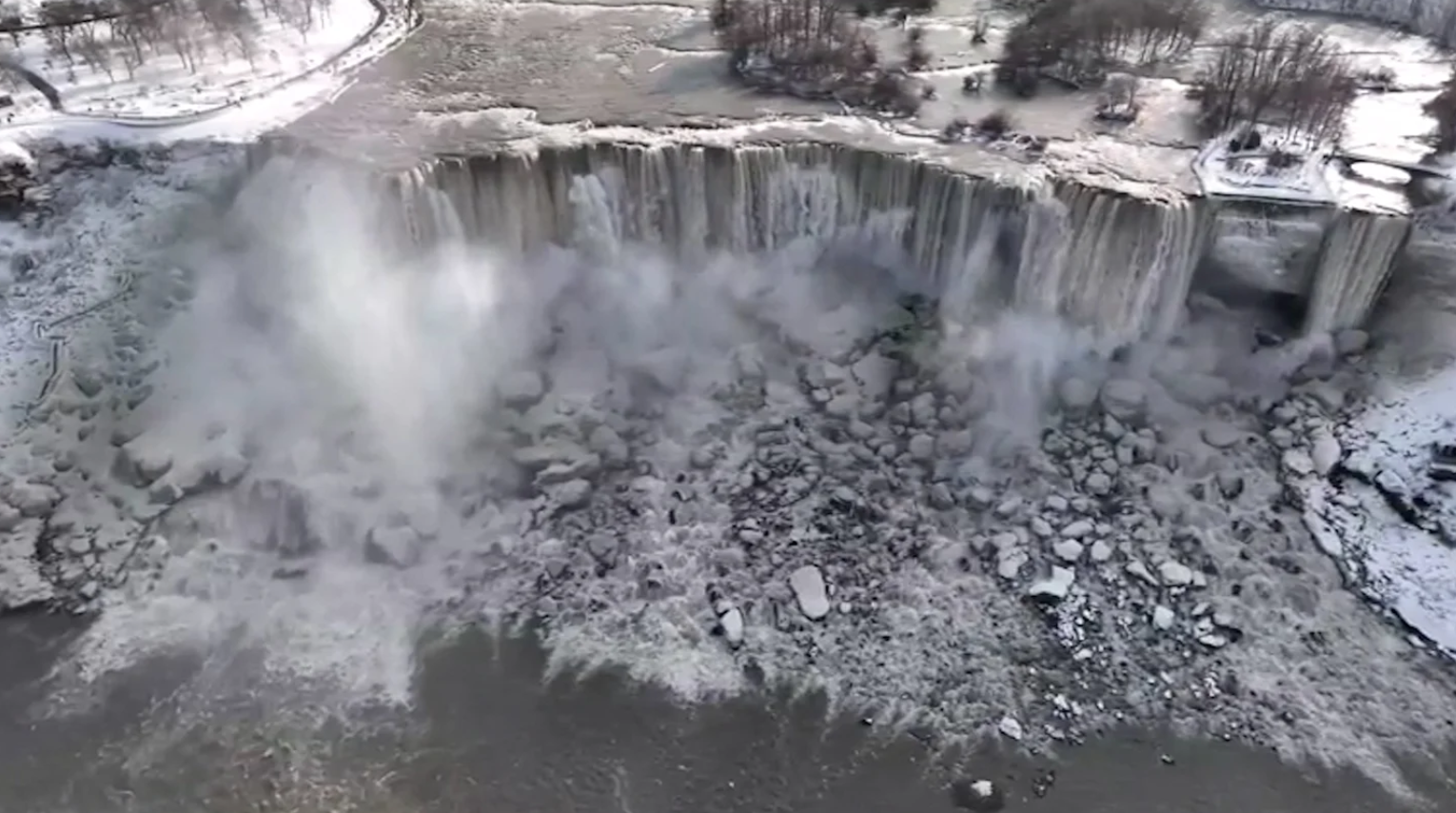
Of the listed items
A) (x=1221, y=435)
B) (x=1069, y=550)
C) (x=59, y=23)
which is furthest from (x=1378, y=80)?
(x=59, y=23)

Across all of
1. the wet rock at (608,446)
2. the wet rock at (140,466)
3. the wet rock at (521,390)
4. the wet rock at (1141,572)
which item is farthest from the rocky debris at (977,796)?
the wet rock at (140,466)

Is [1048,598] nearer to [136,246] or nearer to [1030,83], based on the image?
[1030,83]

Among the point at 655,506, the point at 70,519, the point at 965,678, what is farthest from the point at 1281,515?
the point at 70,519

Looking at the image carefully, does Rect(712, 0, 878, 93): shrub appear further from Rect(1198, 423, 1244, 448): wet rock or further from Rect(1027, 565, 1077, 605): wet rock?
Rect(1027, 565, 1077, 605): wet rock

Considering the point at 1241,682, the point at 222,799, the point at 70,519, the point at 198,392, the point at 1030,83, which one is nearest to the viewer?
the point at 222,799

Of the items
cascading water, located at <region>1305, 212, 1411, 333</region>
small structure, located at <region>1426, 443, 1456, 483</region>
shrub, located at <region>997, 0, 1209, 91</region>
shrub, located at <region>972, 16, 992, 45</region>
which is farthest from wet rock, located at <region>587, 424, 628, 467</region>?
shrub, located at <region>972, 16, 992, 45</region>

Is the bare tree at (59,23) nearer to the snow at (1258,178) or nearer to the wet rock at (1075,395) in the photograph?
the wet rock at (1075,395)
